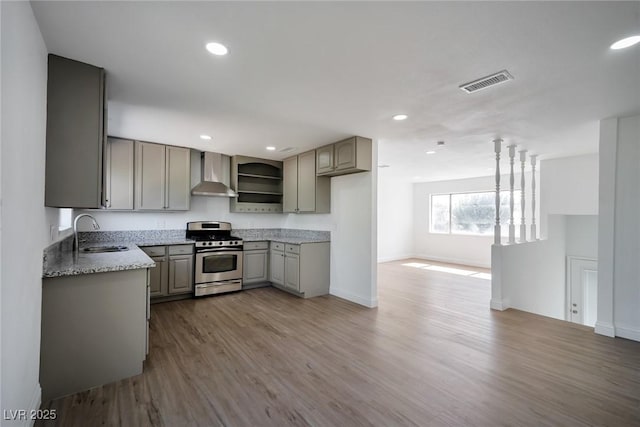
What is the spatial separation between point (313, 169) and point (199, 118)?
2057 millimetres

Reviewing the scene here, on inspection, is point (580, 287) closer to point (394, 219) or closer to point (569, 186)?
point (569, 186)

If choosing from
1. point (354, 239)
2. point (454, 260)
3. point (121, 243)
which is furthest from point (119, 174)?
point (454, 260)

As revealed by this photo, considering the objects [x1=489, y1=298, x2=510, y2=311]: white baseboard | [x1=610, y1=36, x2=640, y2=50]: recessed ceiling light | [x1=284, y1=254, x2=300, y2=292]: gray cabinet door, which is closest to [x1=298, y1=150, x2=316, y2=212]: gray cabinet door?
[x1=284, y1=254, x2=300, y2=292]: gray cabinet door

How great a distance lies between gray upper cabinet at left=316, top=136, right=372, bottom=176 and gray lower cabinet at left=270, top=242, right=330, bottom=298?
1259 mm

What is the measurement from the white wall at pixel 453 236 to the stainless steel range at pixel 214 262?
630 cm

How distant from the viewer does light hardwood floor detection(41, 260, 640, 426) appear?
1.94 m

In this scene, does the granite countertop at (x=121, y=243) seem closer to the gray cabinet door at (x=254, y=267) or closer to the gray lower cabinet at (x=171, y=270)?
the gray lower cabinet at (x=171, y=270)

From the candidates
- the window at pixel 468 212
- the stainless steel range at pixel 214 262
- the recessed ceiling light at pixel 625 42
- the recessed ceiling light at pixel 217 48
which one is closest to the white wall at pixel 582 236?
the window at pixel 468 212

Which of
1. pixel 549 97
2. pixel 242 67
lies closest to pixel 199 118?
pixel 242 67

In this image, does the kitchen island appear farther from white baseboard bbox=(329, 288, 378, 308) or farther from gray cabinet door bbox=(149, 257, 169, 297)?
white baseboard bbox=(329, 288, 378, 308)

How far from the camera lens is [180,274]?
450cm

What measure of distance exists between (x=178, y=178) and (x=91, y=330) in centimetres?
302

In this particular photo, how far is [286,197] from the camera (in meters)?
5.70

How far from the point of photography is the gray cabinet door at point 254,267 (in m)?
5.14
